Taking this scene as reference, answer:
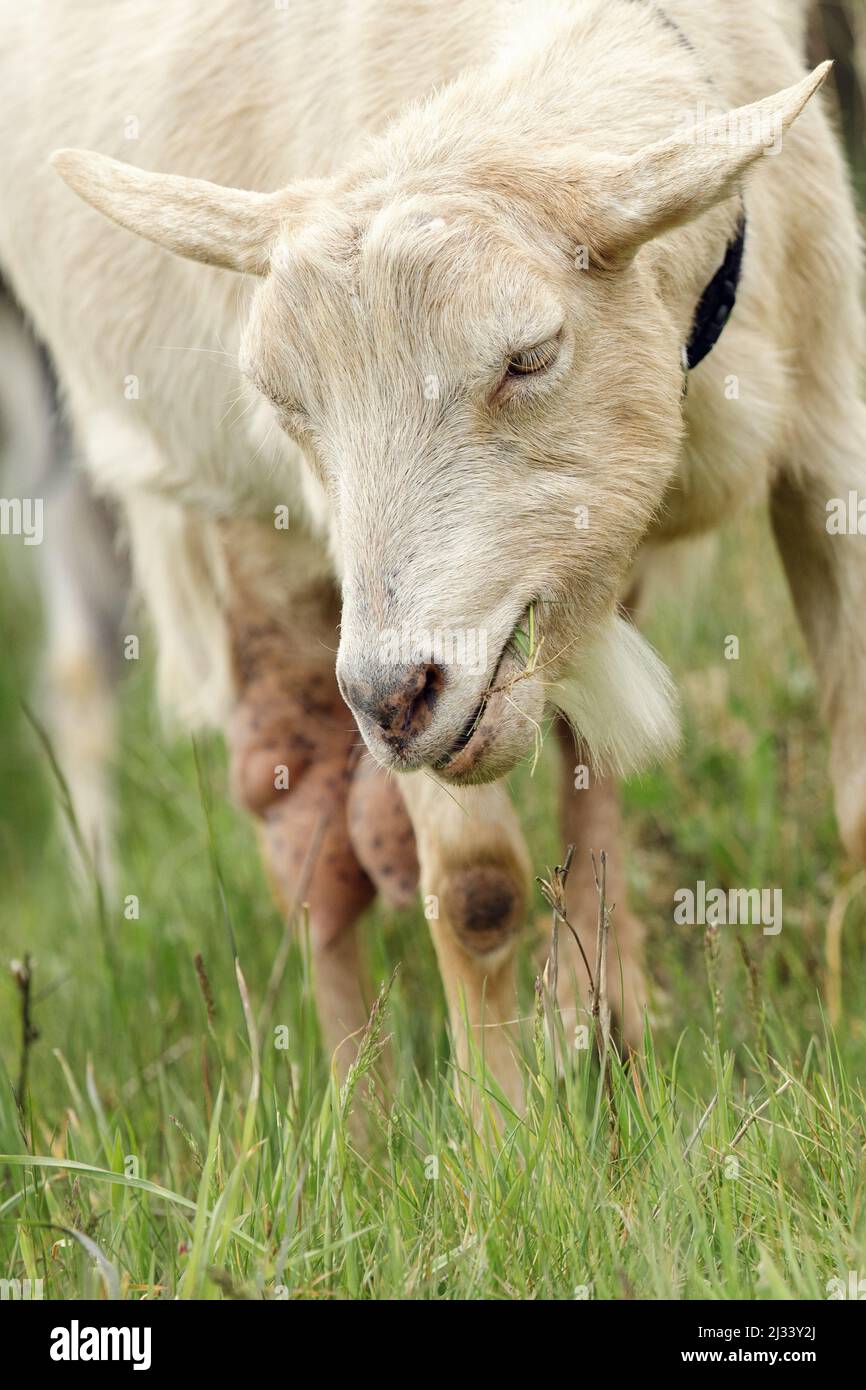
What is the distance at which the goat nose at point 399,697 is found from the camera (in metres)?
2.43

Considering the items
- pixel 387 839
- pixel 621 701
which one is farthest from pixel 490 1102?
pixel 387 839

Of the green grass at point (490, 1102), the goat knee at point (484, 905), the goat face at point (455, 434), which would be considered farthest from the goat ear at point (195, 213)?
the goat knee at point (484, 905)

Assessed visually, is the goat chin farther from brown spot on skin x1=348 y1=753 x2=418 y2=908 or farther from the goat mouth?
brown spot on skin x1=348 y1=753 x2=418 y2=908

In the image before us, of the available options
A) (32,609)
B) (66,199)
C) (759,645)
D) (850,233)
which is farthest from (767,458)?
(32,609)

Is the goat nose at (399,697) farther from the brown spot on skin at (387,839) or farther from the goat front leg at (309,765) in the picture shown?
the goat front leg at (309,765)

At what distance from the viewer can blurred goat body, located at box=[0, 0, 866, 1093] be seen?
8.30 ft

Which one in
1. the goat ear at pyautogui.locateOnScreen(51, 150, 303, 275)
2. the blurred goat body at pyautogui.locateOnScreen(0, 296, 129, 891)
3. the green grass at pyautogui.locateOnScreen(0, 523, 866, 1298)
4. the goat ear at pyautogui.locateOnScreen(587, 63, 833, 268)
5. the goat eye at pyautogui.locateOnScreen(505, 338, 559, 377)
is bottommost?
the green grass at pyautogui.locateOnScreen(0, 523, 866, 1298)

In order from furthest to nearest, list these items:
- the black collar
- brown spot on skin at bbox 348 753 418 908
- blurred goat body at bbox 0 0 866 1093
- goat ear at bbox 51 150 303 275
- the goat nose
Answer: brown spot on skin at bbox 348 753 418 908, the black collar, goat ear at bbox 51 150 303 275, blurred goat body at bbox 0 0 866 1093, the goat nose

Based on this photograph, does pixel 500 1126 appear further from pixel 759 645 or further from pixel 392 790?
pixel 759 645

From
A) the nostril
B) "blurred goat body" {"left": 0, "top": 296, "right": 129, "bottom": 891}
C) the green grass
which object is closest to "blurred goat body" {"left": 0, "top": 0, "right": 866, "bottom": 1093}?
the nostril

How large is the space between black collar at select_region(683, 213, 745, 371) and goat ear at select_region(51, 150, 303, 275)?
716 mm

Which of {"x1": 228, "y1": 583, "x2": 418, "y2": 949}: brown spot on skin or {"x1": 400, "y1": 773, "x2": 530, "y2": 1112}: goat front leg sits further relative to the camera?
{"x1": 228, "y1": 583, "x2": 418, "y2": 949}: brown spot on skin

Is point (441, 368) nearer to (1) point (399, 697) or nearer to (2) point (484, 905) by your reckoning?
(1) point (399, 697)

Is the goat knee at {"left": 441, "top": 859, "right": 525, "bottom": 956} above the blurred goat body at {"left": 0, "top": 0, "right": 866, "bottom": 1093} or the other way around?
the other way around
